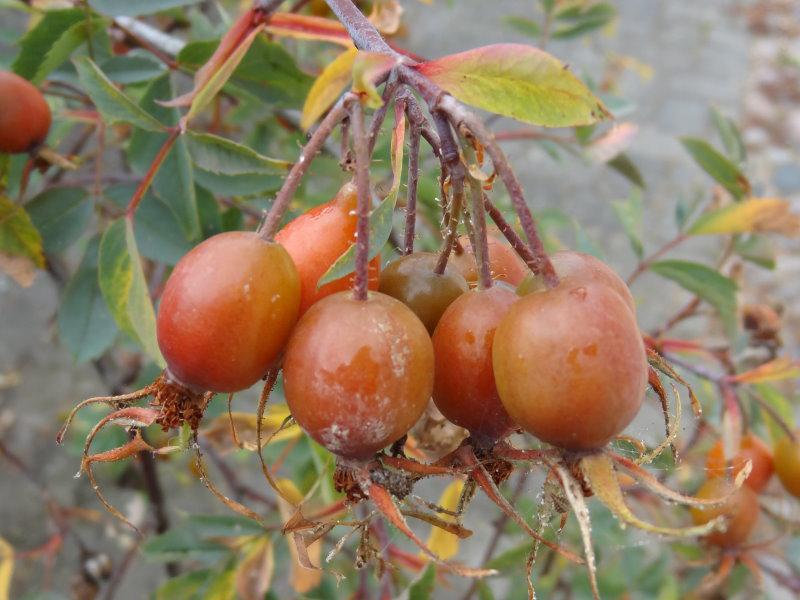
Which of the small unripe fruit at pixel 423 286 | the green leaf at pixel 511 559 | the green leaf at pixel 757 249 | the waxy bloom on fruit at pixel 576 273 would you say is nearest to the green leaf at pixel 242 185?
the small unripe fruit at pixel 423 286

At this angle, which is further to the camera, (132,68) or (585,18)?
(585,18)

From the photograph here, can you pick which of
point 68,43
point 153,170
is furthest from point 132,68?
point 153,170

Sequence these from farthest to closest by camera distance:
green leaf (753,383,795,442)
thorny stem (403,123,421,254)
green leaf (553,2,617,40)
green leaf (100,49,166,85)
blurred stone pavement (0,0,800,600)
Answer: blurred stone pavement (0,0,800,600)
green leaf (553,2,617,40)
green leaf (753,383,795,442)
green leaf (100,49,166,85)
thorny stem (403,123,421,254)

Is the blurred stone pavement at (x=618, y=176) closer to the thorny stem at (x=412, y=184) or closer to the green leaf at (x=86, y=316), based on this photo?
the green leaf at (x=86, y=316)

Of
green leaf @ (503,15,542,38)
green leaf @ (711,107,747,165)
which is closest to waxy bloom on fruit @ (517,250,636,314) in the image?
green leaf @ (711,107,747,165)

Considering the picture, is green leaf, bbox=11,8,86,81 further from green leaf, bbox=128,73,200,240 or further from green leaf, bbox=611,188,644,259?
green leaf, bbox=611,188,644,259

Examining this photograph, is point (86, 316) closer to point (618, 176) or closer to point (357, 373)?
point (357, 373)
